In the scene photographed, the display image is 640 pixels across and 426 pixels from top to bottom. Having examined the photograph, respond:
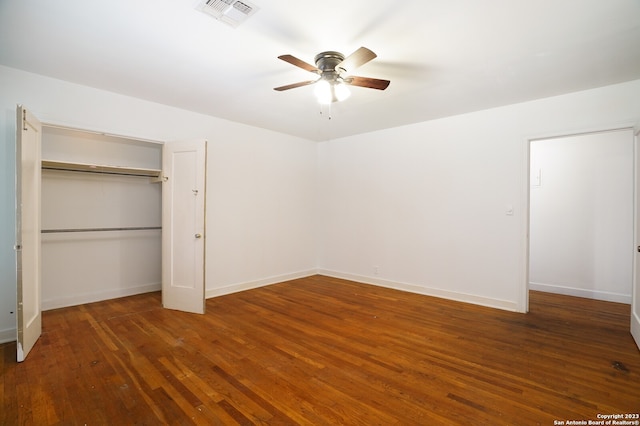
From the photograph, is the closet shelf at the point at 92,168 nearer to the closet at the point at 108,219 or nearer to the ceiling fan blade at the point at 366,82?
the closet at the point at 108,219

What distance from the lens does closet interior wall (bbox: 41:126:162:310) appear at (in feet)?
12.6

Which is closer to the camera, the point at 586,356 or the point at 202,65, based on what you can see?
the point at 586,356

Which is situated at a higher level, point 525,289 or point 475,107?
point 475,107

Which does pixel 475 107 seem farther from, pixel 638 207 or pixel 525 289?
pixel 525 289

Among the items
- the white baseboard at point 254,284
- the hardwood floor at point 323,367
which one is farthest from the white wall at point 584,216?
the white baseboard at point 254,284

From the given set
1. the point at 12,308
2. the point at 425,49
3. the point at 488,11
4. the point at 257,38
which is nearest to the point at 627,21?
the point at 488,11

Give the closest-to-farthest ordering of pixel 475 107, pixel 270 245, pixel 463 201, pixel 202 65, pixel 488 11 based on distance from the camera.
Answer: pixel 488 11 < pixel 202 65 < pixel 475 107 < pixel 463 201 < pixel 270 245

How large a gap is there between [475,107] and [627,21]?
188 cm

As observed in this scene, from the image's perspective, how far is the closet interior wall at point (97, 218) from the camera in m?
3.84

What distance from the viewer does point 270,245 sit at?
17.8 feet

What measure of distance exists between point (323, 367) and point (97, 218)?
377 cm

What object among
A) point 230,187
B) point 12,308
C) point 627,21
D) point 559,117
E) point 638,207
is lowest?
point 12,308

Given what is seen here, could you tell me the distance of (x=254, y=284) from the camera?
16.7 feet

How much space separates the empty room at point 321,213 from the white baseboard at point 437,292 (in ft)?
0.08
